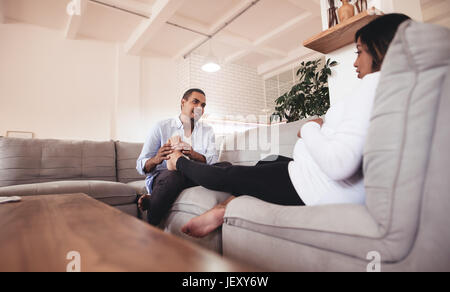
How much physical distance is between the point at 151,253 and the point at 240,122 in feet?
18.4

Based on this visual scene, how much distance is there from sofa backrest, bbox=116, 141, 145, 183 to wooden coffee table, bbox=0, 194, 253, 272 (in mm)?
2333

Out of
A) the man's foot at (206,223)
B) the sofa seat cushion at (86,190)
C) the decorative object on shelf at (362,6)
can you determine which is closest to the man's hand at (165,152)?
the man's foot at (206,223)

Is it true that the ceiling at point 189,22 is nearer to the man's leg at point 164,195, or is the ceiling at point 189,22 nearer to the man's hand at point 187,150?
the man's hand at point 187,150

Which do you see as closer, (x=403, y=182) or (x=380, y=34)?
(x=403, y=182)

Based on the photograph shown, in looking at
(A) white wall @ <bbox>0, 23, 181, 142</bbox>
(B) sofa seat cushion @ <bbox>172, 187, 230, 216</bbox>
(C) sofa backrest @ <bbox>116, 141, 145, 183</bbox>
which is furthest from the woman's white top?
(A) white wall @ <bbox>0, 23, 181, 142</bbox>

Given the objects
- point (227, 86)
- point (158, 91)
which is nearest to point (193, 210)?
point (158, 91)

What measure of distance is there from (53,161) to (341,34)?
2.91 meters

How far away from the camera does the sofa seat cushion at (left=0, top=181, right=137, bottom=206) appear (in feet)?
6.59

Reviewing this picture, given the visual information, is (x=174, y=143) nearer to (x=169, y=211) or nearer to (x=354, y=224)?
(x=169, y=211)

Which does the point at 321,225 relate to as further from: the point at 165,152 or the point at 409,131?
the point at 165,152

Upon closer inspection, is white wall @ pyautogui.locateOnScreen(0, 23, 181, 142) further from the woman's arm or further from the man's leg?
the woman's arm

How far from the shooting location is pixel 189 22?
432 cm

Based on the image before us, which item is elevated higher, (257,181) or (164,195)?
(257,181)

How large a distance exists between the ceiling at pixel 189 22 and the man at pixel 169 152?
2.11m
